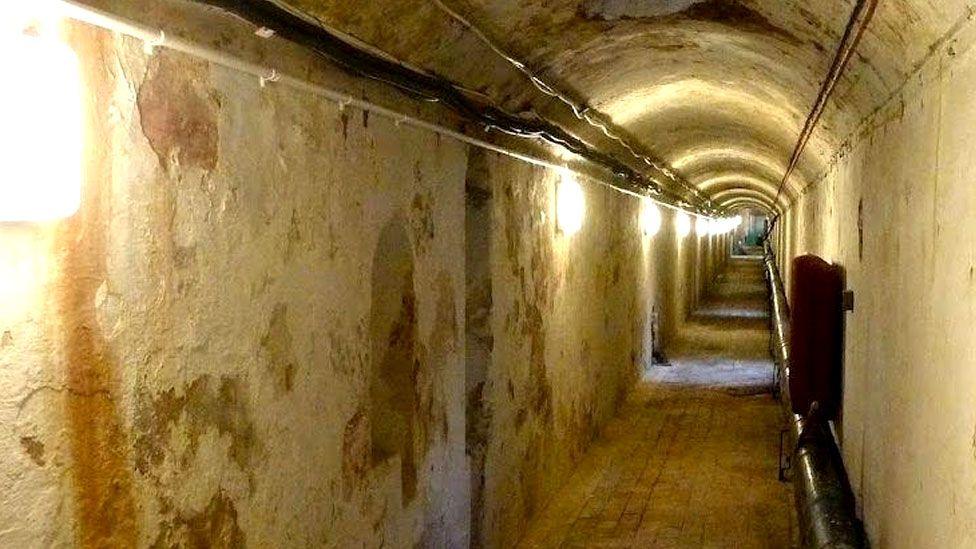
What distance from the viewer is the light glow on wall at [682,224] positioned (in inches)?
643

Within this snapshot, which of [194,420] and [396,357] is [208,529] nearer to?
[194,420]

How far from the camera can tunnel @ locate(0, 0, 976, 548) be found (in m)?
2.06

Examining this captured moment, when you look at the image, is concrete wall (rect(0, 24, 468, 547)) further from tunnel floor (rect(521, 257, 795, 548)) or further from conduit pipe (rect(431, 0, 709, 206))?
tunnel floor (rect(521, 257, 795, 548))

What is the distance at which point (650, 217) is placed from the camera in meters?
12.4

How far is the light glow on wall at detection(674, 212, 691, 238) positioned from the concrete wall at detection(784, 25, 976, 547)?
1090 centimetres

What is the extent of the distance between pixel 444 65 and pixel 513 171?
1.48 metres

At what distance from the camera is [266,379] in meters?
2.89

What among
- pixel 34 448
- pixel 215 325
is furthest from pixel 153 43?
pixel 34 448

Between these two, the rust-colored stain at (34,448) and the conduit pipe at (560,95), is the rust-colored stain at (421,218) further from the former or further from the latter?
the rust-colored stain at (34,448)

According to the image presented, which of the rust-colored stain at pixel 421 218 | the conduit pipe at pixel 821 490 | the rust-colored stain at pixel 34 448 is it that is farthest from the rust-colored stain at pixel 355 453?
the conduit pipe at pixel 821 490

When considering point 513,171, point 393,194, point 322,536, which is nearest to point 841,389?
point 513,171

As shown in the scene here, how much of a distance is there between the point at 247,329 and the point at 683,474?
5.34 meters

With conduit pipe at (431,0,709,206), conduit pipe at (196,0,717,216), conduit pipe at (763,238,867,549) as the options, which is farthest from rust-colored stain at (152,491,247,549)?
conduit pipe at (763,238,867,549)

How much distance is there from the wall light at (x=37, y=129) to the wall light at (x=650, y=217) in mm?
10249
